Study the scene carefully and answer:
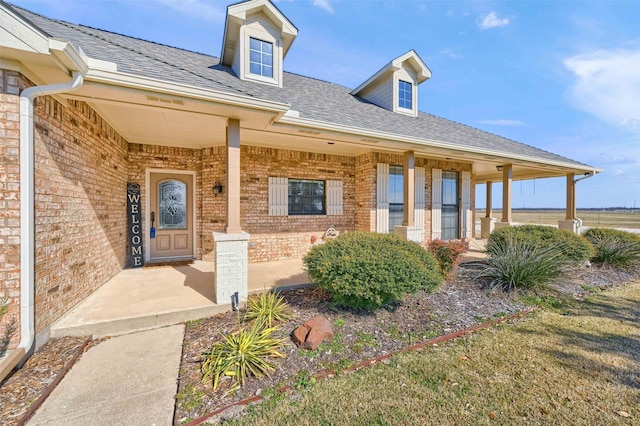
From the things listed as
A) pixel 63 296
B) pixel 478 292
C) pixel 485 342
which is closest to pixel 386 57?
pixel 478 292

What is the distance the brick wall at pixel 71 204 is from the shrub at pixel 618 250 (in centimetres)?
1125

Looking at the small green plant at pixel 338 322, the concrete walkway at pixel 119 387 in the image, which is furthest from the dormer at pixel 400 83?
the concrete walkway at pixel 119 387

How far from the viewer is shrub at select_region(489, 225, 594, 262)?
605 cm

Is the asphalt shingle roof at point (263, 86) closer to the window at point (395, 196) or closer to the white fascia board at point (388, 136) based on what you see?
the white fascia board at point (388, 136)

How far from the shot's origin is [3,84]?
8.61ft

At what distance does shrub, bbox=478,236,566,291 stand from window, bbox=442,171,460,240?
3.56m

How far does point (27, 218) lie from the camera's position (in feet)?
8.95

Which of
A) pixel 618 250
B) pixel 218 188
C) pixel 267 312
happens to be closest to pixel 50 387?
pixel 267 312

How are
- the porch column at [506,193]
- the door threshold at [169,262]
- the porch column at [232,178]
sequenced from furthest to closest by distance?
the porch column at [506,193] < the door threshold at [169,262] < the porch column at [232,178]

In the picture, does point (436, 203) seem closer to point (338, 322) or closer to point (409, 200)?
point (409, 200)

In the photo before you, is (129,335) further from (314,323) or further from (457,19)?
(457,19)

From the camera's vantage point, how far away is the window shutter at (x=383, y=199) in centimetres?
757

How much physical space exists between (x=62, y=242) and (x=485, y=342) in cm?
554

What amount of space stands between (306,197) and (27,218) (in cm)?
547
